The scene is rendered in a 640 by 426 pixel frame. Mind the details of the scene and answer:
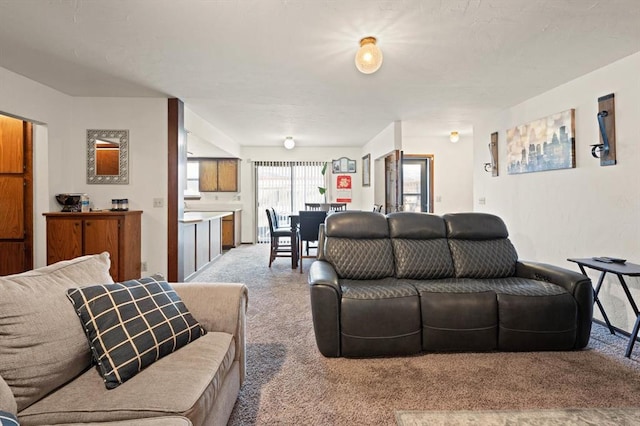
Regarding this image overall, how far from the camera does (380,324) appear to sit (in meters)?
2.22

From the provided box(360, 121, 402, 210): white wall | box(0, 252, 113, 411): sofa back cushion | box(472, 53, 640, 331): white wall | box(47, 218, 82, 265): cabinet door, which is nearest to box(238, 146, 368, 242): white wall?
box(360, 121, 402, 210): white wall

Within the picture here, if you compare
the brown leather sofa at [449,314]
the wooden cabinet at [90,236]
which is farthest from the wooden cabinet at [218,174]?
the brown leather sofa at [449,314]

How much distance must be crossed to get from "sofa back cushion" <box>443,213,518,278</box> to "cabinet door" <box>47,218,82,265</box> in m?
3.88

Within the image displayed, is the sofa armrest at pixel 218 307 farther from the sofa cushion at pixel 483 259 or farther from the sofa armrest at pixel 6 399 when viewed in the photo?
the sofa cushion at pixel 483 259

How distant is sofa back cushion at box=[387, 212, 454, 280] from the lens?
2.77m

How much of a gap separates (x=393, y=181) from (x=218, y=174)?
4241 millimetres

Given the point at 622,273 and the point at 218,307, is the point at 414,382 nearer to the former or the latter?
the point at 218,307

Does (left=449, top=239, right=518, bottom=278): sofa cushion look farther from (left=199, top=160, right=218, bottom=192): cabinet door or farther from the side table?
(left=199, top=160, right=218, bottom=192): cabinet door

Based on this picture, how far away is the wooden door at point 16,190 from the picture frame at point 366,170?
18.3 feet

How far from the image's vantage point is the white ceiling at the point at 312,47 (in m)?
2.07

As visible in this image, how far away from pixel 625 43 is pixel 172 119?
4.43 meters

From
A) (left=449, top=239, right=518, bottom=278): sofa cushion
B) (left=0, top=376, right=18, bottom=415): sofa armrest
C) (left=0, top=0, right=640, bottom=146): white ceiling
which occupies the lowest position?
(left=0, top=376, right=18, bottom=415): sofa armrest

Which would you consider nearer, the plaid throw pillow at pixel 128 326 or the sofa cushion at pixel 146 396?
the sofa cushion at pixel 146 396

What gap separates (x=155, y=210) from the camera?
13.2 feet
